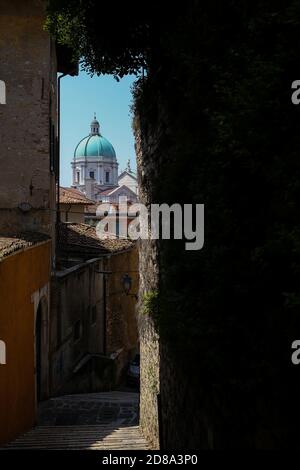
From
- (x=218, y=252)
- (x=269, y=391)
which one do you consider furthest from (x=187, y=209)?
(x=269, y=391)

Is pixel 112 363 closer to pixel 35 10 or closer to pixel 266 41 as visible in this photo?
pixel 35 10

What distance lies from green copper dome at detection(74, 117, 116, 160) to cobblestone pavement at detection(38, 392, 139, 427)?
258 ft

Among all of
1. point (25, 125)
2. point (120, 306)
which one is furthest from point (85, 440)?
point (120, 306)

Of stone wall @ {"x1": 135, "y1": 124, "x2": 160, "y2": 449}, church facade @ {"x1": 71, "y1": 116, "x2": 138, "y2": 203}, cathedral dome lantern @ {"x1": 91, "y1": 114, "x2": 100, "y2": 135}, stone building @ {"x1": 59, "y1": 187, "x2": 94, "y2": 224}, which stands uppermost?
cathedral dome lantern @ {"x1": 91, "y1": 114, "x2": 100, "y2": 135}

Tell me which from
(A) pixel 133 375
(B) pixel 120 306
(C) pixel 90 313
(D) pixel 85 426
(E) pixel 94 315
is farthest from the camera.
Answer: (B) pixel 120 306

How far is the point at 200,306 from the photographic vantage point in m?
4.02

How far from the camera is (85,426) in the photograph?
31.5 feet

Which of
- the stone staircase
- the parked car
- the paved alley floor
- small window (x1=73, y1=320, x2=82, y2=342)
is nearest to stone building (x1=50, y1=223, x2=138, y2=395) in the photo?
small window (x1=73, y1=320, x2=82, y2=342)

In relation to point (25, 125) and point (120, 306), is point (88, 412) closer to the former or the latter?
point (25, 125)

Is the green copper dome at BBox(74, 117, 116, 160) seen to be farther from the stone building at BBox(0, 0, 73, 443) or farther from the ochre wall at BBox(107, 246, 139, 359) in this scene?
the stone building at BBox(0, 0, 73, 443)

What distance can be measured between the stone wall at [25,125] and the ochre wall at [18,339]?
280cm

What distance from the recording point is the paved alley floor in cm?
713

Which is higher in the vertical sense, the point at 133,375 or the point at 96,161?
the point at 96,161

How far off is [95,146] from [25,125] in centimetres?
7793
